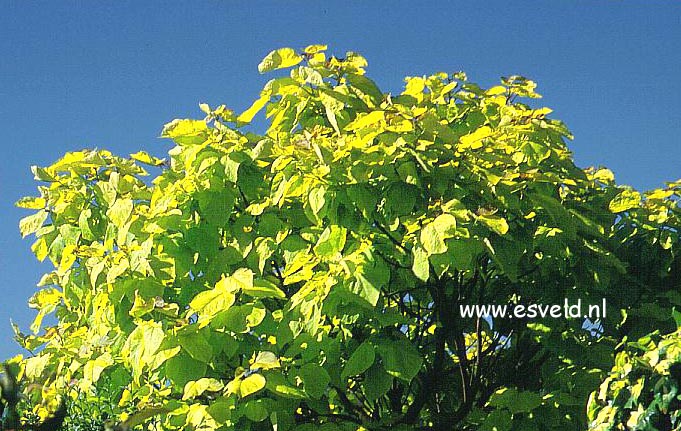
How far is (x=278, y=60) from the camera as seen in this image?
4.04 m

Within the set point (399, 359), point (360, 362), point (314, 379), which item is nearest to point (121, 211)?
point (314, 379)

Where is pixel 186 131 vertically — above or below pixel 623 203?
above

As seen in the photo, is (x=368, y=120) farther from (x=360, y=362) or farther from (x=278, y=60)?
(x=360, y=362)

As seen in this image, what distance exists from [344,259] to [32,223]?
6.68 ft

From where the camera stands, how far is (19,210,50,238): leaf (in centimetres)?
450

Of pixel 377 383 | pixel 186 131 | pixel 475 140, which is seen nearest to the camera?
pixel 377 383

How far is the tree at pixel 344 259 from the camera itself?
3420 mm

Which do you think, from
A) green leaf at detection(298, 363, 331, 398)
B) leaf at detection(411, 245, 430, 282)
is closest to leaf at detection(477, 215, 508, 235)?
leaf at detection(411, 245, 430, 282)

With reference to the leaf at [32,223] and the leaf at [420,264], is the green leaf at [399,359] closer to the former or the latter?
the leaf at [420,264]

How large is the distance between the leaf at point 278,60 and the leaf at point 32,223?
1.47 m

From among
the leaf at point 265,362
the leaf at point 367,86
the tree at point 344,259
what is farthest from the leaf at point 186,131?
the leaf at point 265,362

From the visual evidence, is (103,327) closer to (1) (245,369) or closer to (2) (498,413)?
(1) (245,369)

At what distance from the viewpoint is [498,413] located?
389 centimetres

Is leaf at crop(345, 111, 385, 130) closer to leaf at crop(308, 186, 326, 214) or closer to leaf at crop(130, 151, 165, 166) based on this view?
leaf at crop(308, 186, 326, 214)
